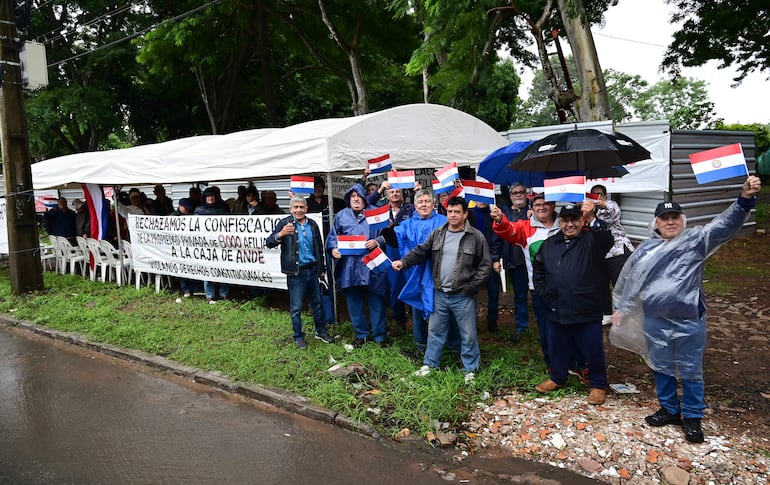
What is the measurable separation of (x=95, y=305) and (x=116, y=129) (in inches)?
568

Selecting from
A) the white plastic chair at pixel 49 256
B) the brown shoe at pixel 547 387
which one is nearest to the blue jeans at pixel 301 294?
the brown shoe at pixel 547 387

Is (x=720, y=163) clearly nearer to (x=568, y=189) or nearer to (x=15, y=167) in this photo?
(x=568, y=189)

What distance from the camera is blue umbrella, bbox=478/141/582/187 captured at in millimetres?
6379

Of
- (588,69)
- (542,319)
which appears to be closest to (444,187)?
(542,319)

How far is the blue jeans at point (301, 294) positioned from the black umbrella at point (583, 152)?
2.63 m

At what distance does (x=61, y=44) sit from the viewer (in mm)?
20594

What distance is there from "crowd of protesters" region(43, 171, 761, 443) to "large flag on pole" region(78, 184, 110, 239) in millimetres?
5204

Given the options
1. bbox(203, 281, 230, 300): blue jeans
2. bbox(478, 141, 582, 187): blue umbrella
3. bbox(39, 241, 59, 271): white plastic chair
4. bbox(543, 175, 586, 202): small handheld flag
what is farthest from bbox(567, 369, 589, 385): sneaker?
bbox(39, 241, 59, 271): white plastic chair

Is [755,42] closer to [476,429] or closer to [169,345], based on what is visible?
[476,429]

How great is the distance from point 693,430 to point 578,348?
1.08m

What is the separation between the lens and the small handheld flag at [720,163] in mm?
3412

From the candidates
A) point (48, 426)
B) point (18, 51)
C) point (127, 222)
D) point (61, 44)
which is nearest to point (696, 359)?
point (48, 426)

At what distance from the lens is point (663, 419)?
404 cm

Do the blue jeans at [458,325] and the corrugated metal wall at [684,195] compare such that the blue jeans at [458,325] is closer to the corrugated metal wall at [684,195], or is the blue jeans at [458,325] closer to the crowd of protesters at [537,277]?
the crowd of protesters at [537,277]
